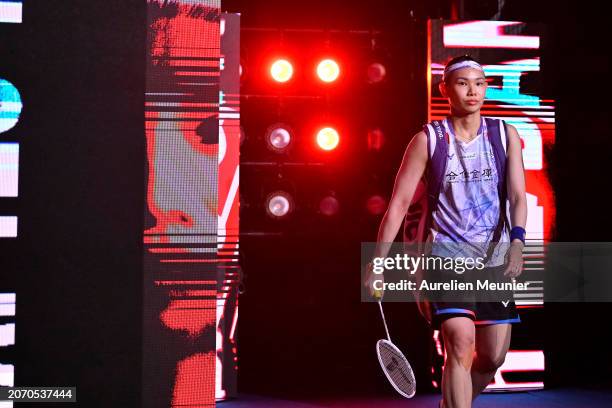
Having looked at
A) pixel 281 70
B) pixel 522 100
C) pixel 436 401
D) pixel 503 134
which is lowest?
pixel 436 401

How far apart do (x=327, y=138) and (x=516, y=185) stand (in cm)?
332

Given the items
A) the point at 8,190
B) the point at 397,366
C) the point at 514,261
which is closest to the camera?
the point at 8,190

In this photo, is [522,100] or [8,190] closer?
[8,190]

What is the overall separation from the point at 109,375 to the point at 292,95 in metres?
3.99

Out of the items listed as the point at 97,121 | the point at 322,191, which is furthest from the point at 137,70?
the point at 322,191

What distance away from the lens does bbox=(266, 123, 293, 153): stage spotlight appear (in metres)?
6.81

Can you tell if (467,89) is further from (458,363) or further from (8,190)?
(8,190)

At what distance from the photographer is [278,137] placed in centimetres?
682

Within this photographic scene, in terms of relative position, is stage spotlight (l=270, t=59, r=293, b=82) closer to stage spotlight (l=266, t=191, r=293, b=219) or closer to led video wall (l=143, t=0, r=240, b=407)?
stage spotlight (l=266, t=191, r=293, b=219)

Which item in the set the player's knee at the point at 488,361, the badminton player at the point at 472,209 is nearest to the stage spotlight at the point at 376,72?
the badminton player at the point at 472,209

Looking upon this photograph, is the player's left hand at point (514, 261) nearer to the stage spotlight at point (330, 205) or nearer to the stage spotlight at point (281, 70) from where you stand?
the stage spotlight at point (330, 205)

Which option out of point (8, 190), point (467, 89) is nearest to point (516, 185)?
point (467, 89)

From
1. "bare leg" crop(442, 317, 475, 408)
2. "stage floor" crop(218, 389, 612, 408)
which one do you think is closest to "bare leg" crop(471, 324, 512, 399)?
"bare leg" crop(442, 317, 475, 408)

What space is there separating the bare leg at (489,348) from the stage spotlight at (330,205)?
3299 millimetres
